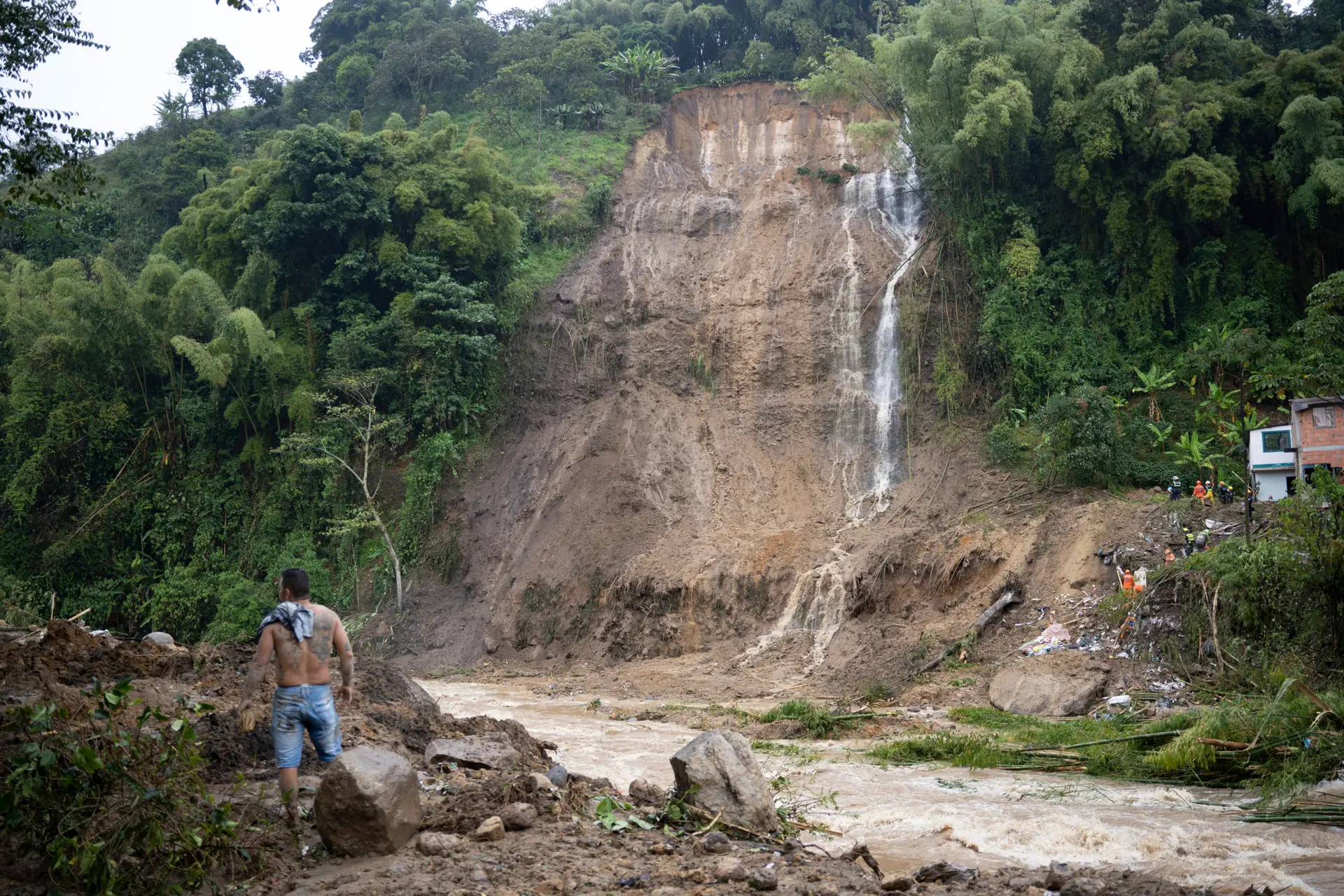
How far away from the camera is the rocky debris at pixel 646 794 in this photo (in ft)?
22.2

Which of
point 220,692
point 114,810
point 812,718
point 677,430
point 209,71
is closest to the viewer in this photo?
point 114,810

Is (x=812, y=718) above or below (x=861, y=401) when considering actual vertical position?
A: below

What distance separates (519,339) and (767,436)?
330 inches

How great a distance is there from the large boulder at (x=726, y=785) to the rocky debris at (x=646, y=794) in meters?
0.31

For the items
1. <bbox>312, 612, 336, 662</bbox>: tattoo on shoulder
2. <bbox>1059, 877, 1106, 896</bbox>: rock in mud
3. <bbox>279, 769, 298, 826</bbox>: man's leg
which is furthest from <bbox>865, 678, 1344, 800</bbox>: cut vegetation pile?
<bbox>279, 769, 298, 826</bbox>: man's leg

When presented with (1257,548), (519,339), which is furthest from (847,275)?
(1257,548)

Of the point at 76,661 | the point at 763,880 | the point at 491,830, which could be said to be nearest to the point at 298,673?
the point at 491,830

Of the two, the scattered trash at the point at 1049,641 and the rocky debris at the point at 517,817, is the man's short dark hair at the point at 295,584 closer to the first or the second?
the rocky debris at the point at 517,817

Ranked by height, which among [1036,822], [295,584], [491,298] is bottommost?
[1036,822]

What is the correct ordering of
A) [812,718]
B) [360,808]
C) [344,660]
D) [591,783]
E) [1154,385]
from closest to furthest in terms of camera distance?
[360,808] < [344,660] < [591,783] < [812,718] < [1154,385]

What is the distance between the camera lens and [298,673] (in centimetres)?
608

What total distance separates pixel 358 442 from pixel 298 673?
71.6 ft

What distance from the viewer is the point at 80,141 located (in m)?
9.08

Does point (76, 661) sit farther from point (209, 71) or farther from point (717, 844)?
point (209, 71)
